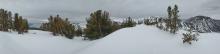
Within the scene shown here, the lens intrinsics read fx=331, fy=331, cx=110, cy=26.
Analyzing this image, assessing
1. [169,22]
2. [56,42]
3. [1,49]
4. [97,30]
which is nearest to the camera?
[1,49]

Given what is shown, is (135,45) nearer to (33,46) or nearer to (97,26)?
(33,46)

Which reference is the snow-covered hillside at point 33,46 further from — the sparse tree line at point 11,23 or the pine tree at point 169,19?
the sparse tree line at point 11,23

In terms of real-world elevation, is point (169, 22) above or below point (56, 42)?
above

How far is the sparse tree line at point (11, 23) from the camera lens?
82.1m

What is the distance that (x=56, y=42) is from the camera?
186ft

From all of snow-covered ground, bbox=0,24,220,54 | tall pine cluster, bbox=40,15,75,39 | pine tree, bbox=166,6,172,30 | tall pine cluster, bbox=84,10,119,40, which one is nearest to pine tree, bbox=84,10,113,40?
tall pine cluster, bbox=84,10,119,40

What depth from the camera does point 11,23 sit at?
88.7 meters

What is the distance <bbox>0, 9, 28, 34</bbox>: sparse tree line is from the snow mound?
135 feet

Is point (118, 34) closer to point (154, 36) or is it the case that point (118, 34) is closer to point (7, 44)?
point (154, 36)

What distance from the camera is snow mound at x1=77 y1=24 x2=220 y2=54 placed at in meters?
38.6

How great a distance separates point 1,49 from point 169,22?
23.1 m

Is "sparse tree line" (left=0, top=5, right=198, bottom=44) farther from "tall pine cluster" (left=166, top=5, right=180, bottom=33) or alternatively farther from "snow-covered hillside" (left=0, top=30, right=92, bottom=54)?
"snow-covered hillside" (left=0, top=30, right=92, bottom=54)

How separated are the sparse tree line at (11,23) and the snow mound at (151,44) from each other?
41.3 metres

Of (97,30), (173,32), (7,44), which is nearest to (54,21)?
(97,30)
